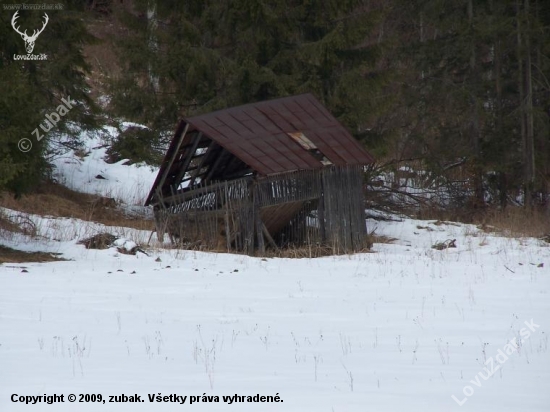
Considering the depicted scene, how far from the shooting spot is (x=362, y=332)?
7898mm

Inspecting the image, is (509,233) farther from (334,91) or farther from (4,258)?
(4,258)

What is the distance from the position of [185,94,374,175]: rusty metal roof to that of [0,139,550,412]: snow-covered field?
201 cm

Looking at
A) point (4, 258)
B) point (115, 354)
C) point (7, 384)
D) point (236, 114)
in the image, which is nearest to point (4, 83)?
point (4, 258)

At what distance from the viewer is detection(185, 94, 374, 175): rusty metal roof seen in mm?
14188

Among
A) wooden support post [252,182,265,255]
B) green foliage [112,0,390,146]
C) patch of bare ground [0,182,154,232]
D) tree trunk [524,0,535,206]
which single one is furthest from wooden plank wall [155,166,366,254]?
tree trunk [524,0,535,206]

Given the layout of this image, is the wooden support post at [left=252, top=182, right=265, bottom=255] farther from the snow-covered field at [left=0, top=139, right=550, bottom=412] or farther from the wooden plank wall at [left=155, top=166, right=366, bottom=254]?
the snow-covered field at [left=0, top=139, right=550, bottom=412]

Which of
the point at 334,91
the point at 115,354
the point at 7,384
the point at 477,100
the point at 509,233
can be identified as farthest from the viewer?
the point at 477,100

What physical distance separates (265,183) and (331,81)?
209 inches

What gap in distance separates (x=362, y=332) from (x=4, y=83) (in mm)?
6900

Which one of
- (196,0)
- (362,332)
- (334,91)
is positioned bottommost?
(362,332)

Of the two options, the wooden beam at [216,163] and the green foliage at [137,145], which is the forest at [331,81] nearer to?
the green foliage at [137,145]

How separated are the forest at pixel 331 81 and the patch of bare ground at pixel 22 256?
1.00 meters

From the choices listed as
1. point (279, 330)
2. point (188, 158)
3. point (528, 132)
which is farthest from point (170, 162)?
point (528, 132)

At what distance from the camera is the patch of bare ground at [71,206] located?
1836 cm
